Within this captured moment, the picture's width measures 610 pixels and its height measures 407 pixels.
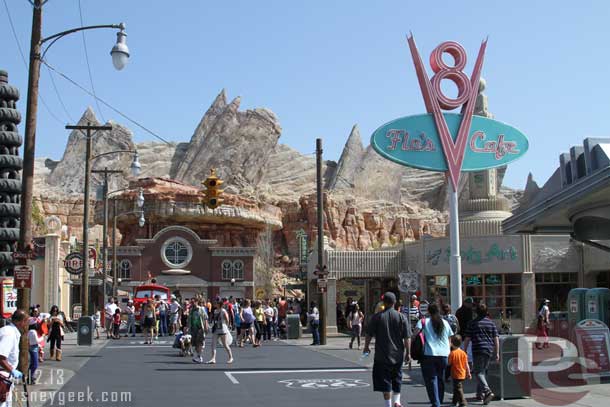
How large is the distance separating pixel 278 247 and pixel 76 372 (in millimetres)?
102767

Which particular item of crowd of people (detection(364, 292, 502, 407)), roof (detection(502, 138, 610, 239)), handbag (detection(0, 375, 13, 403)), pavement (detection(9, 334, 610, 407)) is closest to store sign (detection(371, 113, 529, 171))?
roof (detection(502, 138, 610, 239))

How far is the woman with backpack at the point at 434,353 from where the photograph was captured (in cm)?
1066

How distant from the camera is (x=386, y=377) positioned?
9820 millimetres

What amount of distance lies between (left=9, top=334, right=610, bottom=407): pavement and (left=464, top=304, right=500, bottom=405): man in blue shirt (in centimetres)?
34

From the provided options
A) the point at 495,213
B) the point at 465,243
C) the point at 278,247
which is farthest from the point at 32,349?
the point at 278,247

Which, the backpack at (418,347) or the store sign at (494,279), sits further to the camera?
the store sign at (494,279)

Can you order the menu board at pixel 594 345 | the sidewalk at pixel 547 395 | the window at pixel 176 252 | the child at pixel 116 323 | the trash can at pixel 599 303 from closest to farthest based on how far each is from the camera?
the sidewalk at pixel 547 395
the menu board at pixel 594 345
the trash can at pixel 599 303
the child at pixel 116 323
the window at pixel 176 252

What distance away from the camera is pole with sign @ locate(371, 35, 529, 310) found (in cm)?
2003

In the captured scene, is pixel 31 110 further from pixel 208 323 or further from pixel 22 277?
pixel 208 323

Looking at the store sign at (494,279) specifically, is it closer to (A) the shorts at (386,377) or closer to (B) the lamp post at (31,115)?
(B) the lamp post at (31,115)

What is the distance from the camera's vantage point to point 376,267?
1407 inches

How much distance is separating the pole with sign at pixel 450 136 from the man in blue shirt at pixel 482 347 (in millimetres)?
7430

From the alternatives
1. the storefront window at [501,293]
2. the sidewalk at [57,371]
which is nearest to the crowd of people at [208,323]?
the sidewalk at [57,371]

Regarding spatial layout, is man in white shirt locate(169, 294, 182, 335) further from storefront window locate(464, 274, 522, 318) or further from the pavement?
storefront window locate(464, 274, 522, 318)
